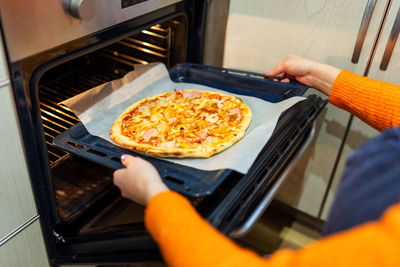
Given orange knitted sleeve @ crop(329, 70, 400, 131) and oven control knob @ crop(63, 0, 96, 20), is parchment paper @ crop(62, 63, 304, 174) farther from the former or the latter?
oven control knob @ crop(63, 0, 96, 20)

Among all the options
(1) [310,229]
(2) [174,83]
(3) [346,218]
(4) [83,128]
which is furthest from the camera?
(1) [310,229]

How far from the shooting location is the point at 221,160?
794 millimetres

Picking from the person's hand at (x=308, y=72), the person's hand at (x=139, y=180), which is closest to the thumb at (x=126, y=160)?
the person's hand at (x=139, y=180)

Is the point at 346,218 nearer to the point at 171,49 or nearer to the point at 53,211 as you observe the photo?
the point at 53,211

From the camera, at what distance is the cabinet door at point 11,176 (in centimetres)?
66

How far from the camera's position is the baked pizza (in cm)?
84

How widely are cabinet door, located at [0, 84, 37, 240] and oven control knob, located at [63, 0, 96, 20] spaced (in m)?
0.18

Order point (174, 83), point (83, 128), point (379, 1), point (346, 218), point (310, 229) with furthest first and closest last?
1. point (310, 229)
2. point (174, 83)
3. point (379, 1)
4. point (83, 128)
5. point (346, 218)

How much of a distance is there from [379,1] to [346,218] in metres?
0.76

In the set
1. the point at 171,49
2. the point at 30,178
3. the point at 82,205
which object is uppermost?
the point at 171,49

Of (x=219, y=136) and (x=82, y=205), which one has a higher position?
(x=219, y=136)

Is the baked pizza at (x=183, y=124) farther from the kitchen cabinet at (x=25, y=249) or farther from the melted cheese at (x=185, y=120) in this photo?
the kitchen cabinet at (x=25, y=249)

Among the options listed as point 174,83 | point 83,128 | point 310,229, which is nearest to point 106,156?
point 83,128

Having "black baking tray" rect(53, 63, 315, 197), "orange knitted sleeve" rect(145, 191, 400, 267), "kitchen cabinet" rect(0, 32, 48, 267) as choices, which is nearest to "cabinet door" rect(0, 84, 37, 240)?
"kitchen cabinet" rect(0, 32, 48, 267)
